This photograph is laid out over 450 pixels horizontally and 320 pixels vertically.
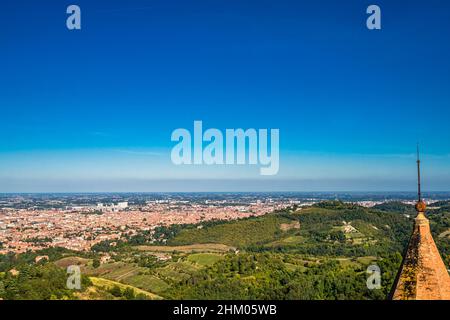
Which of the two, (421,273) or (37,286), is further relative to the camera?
(37,286)

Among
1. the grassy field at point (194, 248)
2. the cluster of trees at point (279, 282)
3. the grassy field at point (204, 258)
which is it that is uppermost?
the cluster of trees at point (279, 282)

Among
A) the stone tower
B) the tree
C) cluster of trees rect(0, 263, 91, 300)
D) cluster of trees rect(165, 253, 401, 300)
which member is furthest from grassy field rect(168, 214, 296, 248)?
the stone tower

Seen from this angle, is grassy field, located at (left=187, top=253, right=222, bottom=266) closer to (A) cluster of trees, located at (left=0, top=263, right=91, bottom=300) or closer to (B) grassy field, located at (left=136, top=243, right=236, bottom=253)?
(B) grassy field, located at (left=136, top=243, right=236, bottom=253)

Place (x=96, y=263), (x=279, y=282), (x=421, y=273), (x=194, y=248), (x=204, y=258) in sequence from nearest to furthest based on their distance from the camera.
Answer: (x=421, y=273)
(x=279, y=282)
(x=96, y=263)
(x=204, y=258)
(x=194, y=248)

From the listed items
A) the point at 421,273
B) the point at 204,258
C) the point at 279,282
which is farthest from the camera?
the point at 204,258

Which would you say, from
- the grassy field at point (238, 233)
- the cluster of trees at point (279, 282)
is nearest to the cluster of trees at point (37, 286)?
the cluster of trees at point (279, 282)

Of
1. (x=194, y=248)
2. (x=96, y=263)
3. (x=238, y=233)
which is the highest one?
(x=238, y=233)

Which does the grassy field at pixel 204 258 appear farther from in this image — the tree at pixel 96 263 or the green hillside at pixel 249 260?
the tree at pixel 96 263

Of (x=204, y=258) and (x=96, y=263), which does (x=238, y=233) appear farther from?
(x=96, y=263)

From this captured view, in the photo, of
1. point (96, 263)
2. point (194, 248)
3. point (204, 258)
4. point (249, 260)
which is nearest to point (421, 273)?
point (249, 260)
